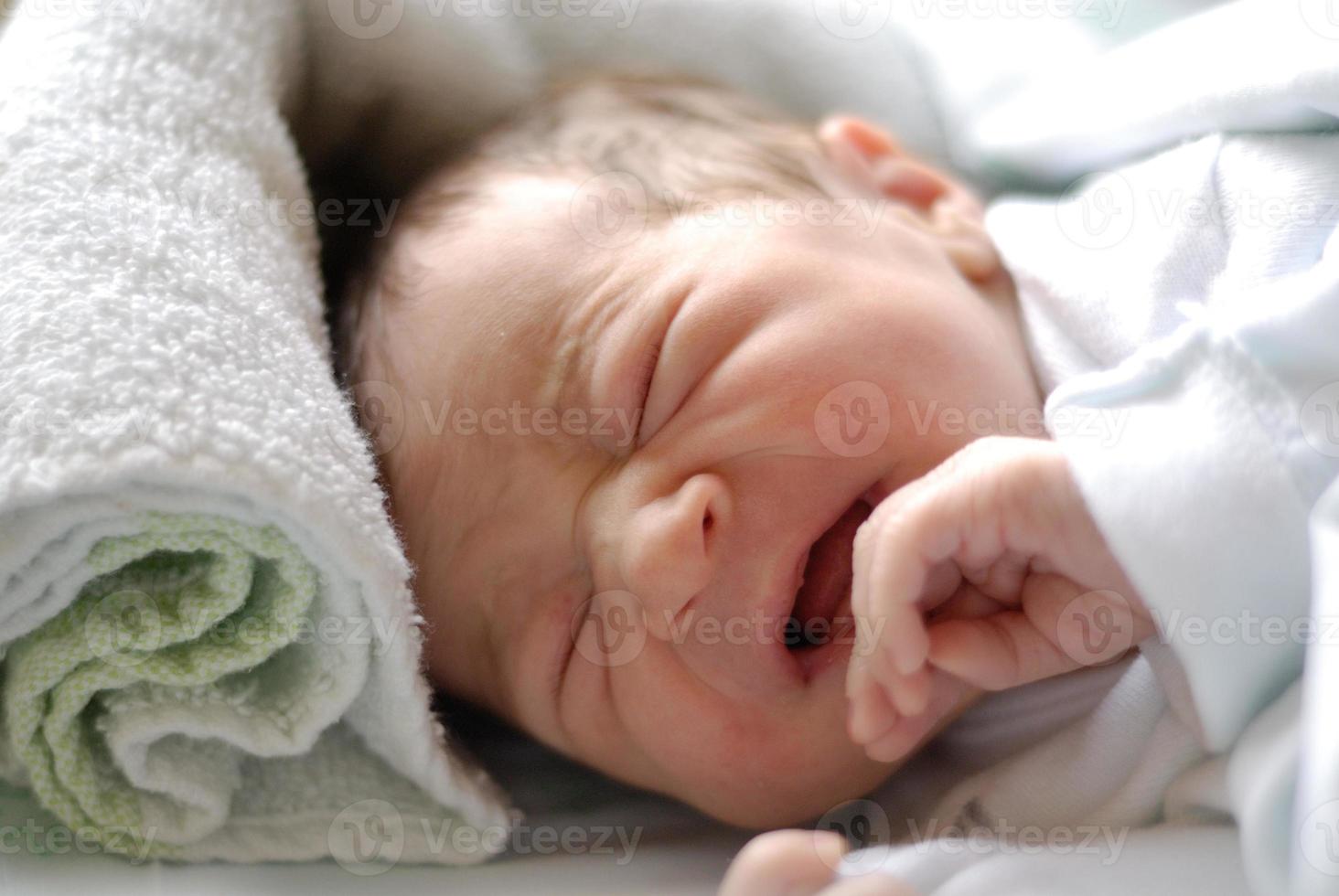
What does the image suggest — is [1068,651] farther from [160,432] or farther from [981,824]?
[160,432]

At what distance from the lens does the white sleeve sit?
81 centimetres

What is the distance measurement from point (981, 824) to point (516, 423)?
0.54m

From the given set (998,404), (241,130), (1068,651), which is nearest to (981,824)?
(1068,651)

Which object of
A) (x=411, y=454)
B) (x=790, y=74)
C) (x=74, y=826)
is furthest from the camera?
(x=790, y=74)

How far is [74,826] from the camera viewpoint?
3.23ft
